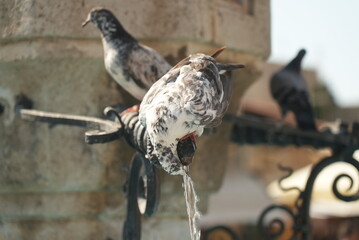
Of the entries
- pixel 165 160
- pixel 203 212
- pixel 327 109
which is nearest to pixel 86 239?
pixel 203 212

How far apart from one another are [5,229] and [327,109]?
38.5ft

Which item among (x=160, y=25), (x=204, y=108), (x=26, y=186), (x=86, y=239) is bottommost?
(x=86, y=239)

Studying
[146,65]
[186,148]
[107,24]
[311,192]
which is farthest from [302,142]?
[186,148]

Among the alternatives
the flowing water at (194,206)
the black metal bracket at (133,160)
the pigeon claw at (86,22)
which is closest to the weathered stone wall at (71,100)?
the pigeon claw at (86,22)

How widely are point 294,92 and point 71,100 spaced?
1.32 metres

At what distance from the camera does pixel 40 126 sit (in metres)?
2.57

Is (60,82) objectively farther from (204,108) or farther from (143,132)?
(204,108)

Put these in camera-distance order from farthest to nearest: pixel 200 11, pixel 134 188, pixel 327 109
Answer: pixel 327 109
pixel 200 11
pixel 134 188

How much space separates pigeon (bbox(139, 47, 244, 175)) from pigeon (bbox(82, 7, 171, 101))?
0.70 m

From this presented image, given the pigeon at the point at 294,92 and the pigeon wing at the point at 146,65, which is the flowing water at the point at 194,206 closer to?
the pigeon wing at the point at 146,65

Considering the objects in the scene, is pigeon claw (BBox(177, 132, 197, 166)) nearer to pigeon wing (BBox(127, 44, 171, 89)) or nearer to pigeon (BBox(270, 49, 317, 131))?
pigeon wing (BBox(127, 44, 171, 89))

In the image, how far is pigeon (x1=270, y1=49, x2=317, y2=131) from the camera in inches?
133

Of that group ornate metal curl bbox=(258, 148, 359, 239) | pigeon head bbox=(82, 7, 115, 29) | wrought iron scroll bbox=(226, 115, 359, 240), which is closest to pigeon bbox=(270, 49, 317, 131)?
wrought iron scroll bbox=(226, 115, 359, 240)

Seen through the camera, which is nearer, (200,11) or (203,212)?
(200,11)
